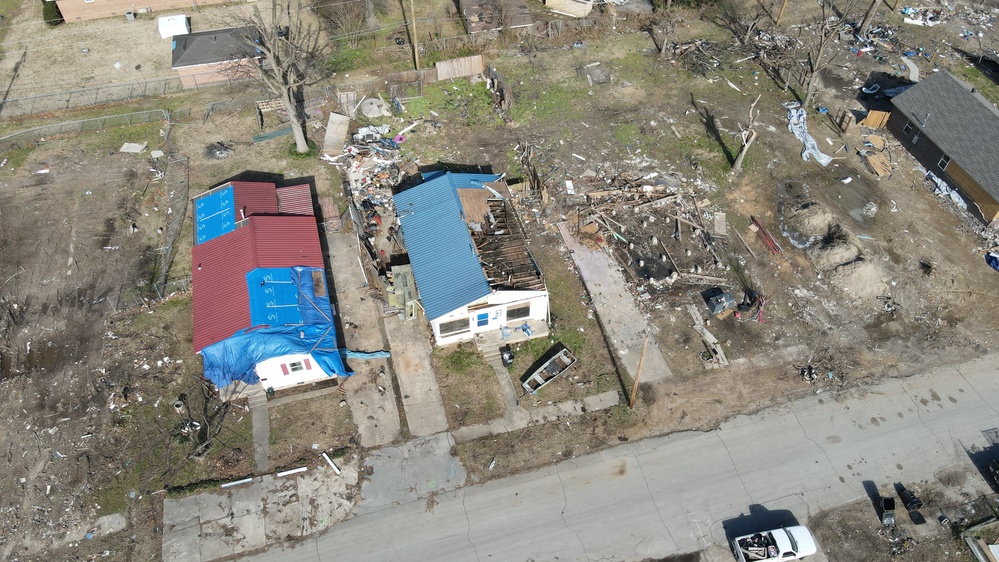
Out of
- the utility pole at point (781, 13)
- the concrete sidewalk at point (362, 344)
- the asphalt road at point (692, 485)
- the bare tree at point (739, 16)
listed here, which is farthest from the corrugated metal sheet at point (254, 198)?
the utility pole at point (781, 13)

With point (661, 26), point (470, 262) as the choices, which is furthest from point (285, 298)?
point (661, 26)

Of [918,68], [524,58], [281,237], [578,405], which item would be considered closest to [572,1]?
[524,58]

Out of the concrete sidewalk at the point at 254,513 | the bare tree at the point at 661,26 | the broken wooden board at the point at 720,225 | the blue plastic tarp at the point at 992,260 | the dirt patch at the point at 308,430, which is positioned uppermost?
the bare tree at the point at 661,26

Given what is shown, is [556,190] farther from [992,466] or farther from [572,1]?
[992,466]

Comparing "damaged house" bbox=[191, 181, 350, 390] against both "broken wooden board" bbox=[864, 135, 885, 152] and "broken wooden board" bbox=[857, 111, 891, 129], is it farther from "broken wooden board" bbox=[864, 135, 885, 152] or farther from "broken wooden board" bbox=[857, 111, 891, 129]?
"broken wooden board" bbox=[857, 111, 891, 129]

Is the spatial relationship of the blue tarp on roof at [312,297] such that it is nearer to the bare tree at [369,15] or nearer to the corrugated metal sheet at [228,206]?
the corrugated metal sheet at [228,206]

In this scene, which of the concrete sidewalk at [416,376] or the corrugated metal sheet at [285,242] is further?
the corrugated metal sheet at [285,242]
